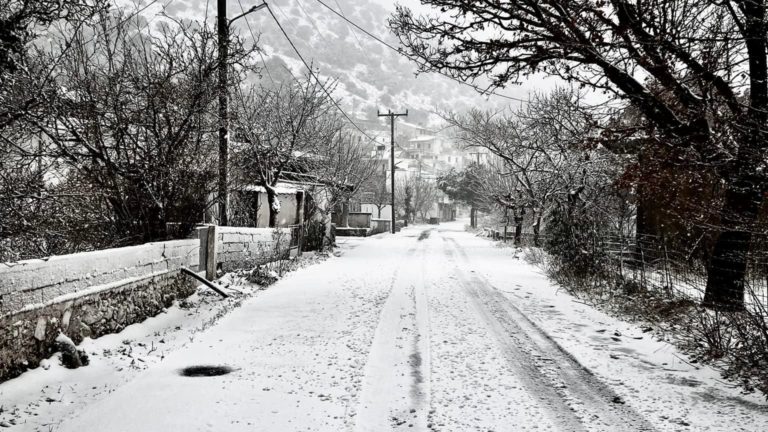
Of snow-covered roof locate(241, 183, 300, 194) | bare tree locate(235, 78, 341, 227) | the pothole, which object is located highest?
bare tree locate(235, 78, 341, 227)

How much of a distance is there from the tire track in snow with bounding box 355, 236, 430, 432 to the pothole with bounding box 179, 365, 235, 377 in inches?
55.4

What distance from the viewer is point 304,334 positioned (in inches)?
253

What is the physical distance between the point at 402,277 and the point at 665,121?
6585 millimetres

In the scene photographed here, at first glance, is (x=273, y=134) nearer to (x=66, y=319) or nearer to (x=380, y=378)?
(x=66, y=319)

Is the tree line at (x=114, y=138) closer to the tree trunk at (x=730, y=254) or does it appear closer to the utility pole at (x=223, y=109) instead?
the utility pole at (x=223, y=109)

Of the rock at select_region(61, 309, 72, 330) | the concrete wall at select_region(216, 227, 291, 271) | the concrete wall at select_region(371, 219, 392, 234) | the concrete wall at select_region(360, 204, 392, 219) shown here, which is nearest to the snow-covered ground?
the rock at select_region(61, 309, 72, 330)

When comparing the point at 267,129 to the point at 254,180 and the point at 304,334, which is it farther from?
Answer: the point at 304,334

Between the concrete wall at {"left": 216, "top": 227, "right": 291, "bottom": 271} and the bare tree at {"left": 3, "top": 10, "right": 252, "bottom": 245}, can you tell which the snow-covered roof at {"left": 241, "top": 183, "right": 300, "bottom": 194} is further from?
the bare tree at {"left": 3, "top": 10, "right": 252, "bottom": 245}

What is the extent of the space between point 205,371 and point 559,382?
11.2 ft

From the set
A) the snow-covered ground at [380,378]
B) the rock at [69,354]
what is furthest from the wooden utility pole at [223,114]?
the rock at [69,354]

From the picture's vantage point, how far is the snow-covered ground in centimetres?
381

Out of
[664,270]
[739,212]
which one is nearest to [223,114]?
[664,270]

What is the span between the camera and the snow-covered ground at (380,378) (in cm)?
381

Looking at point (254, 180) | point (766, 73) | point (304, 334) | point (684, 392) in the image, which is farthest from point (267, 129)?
point (684, 392)
